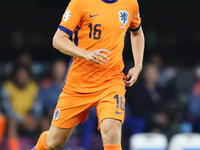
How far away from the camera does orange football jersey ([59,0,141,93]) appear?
4.14 metres

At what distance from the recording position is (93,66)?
4.29 meters

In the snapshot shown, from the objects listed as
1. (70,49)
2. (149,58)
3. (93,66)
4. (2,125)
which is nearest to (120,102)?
(93,66)

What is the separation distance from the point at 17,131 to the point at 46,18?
11.2 feet

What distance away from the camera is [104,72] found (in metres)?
4.28

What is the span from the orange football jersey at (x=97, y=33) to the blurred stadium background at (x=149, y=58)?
3456mm

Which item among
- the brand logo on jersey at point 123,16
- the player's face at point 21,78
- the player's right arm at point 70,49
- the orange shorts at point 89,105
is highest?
the brand logo on jersey at point 123,16

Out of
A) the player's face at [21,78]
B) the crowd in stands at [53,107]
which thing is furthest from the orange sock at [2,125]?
the player's face at [21,78]

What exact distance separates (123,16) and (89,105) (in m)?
0.96

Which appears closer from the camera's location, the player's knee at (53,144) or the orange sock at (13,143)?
the player's knee at (53,144)

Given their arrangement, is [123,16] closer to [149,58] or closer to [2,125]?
[2,125]

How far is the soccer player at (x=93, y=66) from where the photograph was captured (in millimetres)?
4086

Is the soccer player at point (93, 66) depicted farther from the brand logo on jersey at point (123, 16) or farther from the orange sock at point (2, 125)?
the orange sock at point (2, 125)

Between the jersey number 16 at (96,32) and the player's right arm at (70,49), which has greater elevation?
the jersey number 16 at (96,32)

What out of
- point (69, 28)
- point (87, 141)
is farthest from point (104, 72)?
point (87, 141)
